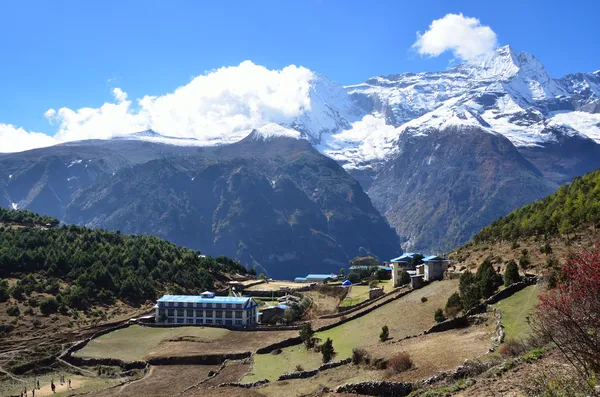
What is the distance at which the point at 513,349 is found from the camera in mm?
29344

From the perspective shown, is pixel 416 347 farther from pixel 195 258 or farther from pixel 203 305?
pixel 195 258

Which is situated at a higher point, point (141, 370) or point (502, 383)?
point (502, 383)

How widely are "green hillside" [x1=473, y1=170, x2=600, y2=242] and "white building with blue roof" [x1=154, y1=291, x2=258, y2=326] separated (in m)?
39.3

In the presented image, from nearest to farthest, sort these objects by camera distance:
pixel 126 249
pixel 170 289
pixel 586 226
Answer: pixel 586 226 < pixel 170 289 < pixel 126 249

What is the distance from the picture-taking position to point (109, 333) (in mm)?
73875

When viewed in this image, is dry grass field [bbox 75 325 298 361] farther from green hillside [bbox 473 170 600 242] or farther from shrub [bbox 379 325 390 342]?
green hillside [bbox 473 170 600 242]

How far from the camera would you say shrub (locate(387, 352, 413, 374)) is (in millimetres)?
33750

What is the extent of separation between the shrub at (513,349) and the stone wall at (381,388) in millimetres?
5496

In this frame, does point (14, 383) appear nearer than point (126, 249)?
Yes

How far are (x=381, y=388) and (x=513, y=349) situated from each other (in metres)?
7.32

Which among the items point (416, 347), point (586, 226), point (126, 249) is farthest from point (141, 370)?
point (126, 249)

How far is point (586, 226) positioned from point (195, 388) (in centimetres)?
4498

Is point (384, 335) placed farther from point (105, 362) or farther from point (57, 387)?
point (105, 362)

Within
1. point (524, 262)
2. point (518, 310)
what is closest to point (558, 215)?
point (524, 262)
